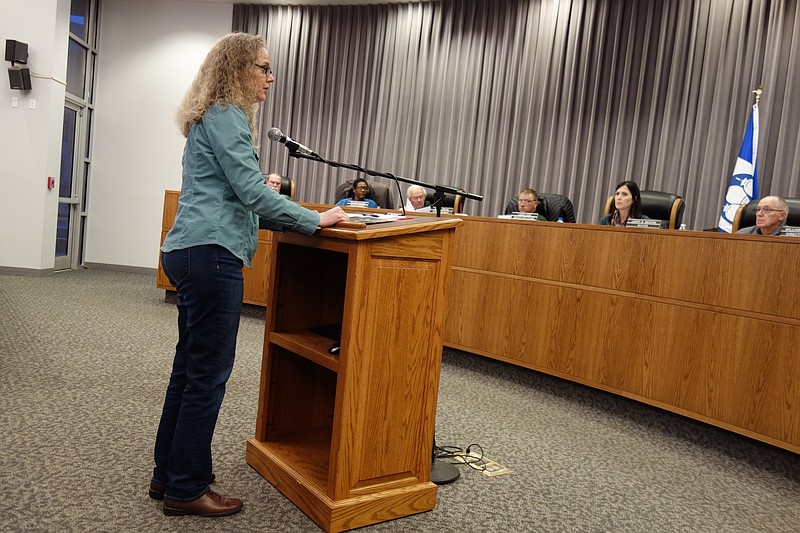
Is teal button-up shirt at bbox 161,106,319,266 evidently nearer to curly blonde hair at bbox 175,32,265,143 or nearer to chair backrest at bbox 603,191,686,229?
curly blonde hair at bbox 175,32,265,143

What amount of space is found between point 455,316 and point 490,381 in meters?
0.52

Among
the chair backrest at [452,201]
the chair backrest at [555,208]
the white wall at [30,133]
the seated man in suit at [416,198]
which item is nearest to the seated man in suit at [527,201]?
the chair backrest at [555,208]

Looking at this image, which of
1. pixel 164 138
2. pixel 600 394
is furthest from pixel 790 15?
pixel 164 138

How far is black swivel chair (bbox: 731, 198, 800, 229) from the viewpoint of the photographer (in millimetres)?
4184

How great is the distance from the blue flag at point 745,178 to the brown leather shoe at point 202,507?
A: 15.4 ft

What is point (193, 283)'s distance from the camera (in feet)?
5.82

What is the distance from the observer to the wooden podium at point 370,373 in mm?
1869

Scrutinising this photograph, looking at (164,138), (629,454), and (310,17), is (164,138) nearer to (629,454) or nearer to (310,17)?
(310,17)

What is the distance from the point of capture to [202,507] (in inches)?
74.3

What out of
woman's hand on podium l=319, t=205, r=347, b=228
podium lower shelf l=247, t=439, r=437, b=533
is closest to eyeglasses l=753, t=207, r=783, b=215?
podium lower shelf l=247, t=439, r=437, b=533

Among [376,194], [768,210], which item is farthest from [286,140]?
[376,194]

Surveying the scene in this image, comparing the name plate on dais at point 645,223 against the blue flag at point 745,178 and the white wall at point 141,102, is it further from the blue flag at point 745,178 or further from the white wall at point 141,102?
the white wall at point 141,102

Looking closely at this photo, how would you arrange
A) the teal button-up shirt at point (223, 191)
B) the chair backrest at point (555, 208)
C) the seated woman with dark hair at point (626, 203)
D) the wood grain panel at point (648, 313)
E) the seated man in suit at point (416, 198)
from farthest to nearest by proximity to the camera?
the seated man in suit at point (416, 198) → the chair backrest at point (555, 208) → the seated woman with dark hair at point (626, 203) → the wood grain panel at point (648, 313) → the teal button-up shirt at point (223, 191)

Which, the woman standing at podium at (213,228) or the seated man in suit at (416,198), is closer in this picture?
the woman standing at podium at (213,228)
